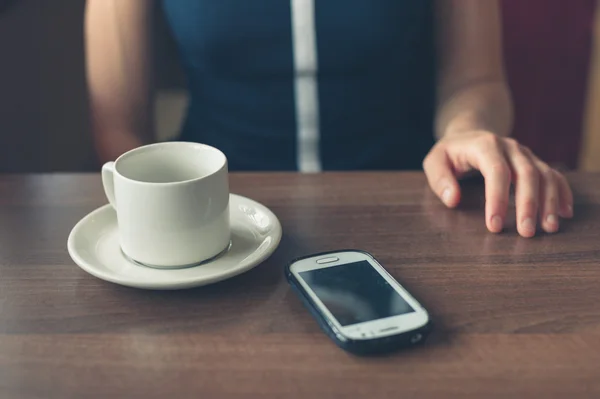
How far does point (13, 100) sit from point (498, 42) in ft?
2.39

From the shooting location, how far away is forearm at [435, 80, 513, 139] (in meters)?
0.81

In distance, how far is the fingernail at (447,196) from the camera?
62 centimetres

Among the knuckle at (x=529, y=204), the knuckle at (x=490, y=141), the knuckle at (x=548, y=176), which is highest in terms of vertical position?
the knuckle at (x=490, y=141)

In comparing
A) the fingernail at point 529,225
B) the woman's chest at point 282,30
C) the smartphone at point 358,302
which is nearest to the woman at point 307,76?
the woman's chest at point 282,30

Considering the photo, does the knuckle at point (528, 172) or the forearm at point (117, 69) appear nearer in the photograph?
the knuckle at point (528, 172)

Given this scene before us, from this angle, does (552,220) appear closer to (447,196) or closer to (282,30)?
(447,196)

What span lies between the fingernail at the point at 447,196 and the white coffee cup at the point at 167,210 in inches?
8.3

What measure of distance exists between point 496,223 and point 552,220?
47 millimetres

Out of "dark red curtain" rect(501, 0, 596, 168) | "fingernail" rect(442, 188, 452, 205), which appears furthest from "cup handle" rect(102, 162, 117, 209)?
"dark red curtain" rect(501, 0, 596, 168)

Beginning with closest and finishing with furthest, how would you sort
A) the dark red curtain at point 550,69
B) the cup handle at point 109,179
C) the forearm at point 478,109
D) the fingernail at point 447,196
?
the cup handle at point 109,179
the fingernail at point 447,196
the forearm at point 478,109
the dark red curtain at point 550,69

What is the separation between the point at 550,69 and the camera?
1111 millimetres

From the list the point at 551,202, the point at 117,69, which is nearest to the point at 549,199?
the point at 551,202

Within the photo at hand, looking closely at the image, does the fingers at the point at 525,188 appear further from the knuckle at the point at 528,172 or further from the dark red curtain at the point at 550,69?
the dark red curtain at the point at 550,69

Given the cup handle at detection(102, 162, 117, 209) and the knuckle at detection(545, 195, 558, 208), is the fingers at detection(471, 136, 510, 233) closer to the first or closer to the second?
the knuckle at detection(545, 195, 558, 208)
